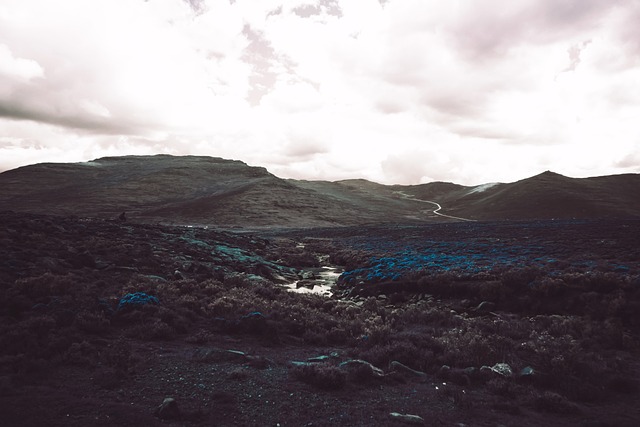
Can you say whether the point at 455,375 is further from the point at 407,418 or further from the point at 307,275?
the point at 307,275

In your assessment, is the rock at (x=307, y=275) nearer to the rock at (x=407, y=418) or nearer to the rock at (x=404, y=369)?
the rock at (x=404, y=369)

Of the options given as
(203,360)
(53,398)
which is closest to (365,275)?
(203,360)

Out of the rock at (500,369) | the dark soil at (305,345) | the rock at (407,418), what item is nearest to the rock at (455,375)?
the dark soil at (305,345)

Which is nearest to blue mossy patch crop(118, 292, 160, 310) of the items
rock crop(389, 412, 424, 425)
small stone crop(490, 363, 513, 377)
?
rock crop(389, 412, 424, 425)

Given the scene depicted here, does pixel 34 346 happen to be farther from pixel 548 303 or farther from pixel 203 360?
pixel 548 303

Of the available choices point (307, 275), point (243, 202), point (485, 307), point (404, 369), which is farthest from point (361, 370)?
point (243, 202)

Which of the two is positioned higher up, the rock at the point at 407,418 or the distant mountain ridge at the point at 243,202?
the distant mountain ridge at the point at 243,202

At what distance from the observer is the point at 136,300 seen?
14.5 m

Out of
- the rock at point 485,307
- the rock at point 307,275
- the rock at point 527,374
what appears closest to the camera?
the rock at point 527,374

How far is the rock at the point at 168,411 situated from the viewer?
779 cm

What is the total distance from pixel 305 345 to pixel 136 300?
24.3 ft

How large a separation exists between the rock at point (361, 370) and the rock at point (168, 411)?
4.90 m

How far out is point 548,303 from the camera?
17656 millimetres

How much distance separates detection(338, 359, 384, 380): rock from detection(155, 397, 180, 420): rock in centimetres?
490
